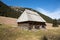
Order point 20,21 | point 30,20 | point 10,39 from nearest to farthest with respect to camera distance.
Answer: point 10,39, point 30,20, point 20,21

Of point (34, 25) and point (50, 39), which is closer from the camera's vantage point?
point (50, 39)

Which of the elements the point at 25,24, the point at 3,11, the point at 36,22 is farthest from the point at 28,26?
the point at 3,11

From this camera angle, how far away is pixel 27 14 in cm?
4119

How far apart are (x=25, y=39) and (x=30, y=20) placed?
15098mm

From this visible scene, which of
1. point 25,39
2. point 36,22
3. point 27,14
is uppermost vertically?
point 27,14

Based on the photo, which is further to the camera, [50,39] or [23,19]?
[23,19]

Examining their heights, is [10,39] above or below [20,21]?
below

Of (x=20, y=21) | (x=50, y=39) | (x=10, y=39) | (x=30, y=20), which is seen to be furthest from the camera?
(x=20, y=21)

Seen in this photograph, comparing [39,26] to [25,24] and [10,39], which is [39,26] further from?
[10,39]

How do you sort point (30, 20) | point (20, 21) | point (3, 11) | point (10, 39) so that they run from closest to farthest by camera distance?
1. point (10, 39)
2. point (30, 20)
3. point (20, 21)
4. point (3, 11)

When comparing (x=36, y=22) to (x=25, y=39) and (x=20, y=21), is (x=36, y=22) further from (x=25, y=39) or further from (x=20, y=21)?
(x=25, y=39)

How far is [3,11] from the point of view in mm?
59812

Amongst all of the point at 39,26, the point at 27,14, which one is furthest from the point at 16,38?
the point at 39,26

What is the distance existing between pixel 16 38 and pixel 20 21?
17737mm
